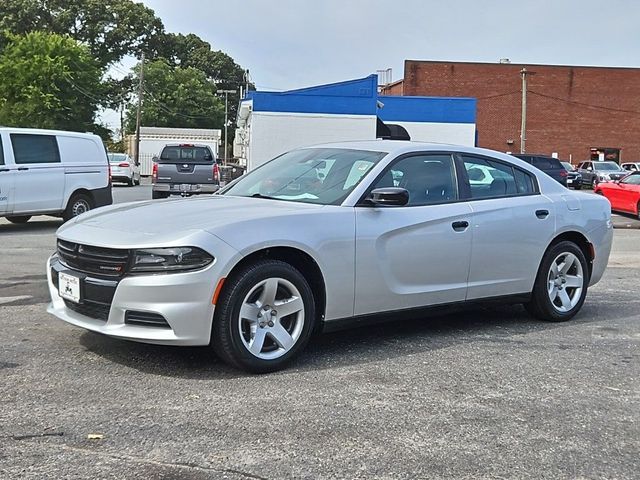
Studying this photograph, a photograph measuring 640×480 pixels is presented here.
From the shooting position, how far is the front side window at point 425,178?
5387 millimetres

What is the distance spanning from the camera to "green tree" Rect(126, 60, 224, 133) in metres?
66.2

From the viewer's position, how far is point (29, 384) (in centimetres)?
423

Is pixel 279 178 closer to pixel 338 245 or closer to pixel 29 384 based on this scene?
pixel 338 245

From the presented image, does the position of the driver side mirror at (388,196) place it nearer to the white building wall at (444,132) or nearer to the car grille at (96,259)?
the car grille at (96,259)

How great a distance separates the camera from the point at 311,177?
17.9ft

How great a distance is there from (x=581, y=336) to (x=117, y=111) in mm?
65366

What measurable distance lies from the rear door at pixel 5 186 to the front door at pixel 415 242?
28.4 ft

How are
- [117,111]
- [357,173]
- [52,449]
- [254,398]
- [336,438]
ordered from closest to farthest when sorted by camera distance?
[52,449], [336,438], [254,398], [357,173], [117,111]

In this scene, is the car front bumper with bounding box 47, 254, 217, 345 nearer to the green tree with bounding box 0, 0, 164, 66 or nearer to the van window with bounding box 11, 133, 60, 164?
the van window with bounding box 11, 133, 60, 164

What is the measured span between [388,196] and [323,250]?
61cm

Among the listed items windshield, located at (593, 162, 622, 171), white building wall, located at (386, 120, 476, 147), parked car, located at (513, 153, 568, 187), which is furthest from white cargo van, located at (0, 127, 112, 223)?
windshield, located at (593, 162, 622, 171)

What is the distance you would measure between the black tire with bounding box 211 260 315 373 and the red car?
51.7ft

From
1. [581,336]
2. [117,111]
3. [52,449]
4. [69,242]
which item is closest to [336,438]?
[52,449]

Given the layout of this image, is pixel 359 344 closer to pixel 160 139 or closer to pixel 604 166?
pixel 604 166
